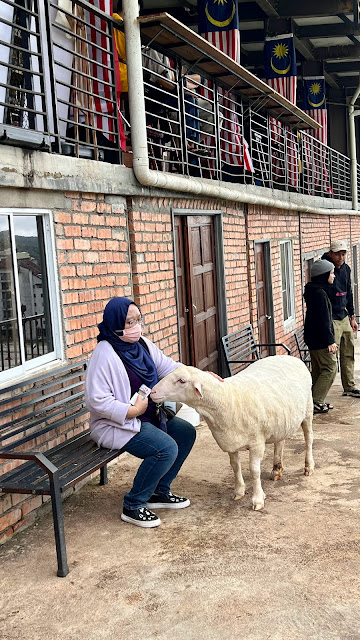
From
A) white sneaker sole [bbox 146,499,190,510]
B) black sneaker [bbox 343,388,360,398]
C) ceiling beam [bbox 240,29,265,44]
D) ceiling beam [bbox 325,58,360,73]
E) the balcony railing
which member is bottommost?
black sneaker [bbox 343,388,360,398]

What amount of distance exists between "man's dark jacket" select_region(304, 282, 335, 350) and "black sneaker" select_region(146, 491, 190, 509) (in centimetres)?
372

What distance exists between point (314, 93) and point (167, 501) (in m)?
13.3

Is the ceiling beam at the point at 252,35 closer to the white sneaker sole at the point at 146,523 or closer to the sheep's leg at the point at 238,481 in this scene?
the sheep's leg at the point at 238,481

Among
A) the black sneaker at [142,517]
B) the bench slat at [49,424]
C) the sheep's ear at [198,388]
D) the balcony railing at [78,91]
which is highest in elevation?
the balcony railing at [78,91]

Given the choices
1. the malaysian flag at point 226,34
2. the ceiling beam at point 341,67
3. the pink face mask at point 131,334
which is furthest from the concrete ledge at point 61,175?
the ceiling beam at point 341,67

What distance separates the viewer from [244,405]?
5.09 m

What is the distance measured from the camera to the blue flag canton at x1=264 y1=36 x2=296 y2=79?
42.4 feet

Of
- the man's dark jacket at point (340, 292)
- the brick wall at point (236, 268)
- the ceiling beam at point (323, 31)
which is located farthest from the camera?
the ceiling beam at point (323, 31)

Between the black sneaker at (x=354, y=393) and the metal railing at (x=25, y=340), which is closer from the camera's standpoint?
the metal railing at (x=25, y=340)

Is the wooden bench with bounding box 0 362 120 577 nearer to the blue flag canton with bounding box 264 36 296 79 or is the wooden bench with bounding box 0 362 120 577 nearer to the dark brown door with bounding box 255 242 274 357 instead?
the dark brown door with bounding box 255 242 274 357

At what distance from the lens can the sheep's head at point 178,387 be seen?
4.81 metres

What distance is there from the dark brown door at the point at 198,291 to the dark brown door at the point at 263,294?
2.04 metres

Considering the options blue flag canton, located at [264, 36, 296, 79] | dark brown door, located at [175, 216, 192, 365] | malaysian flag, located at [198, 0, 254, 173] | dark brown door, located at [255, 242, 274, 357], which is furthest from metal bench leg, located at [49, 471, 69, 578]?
blue flag canton, located at [264, 36, 296, 79]

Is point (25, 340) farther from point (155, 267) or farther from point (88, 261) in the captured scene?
point (155, 267)
